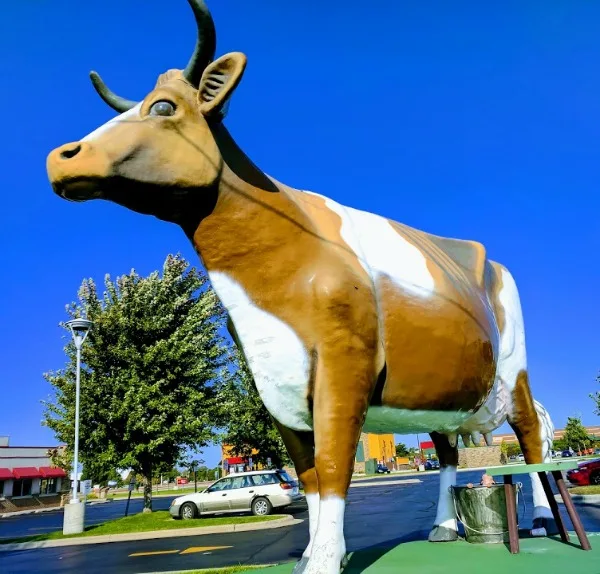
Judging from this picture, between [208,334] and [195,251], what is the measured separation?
15.2 meters

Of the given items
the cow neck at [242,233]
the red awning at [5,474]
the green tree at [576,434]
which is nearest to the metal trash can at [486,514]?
the cow neck at [242,233]

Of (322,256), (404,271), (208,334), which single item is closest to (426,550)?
(404,271)

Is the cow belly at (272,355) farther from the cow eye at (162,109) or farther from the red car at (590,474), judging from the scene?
the red car at (590,474)

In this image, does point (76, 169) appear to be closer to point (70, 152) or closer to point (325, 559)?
point (70, 152)

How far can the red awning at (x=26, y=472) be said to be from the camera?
3793cm

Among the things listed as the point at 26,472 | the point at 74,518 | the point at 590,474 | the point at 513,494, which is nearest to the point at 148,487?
the point at 74,518

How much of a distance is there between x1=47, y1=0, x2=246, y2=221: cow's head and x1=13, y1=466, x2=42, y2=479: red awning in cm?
4040

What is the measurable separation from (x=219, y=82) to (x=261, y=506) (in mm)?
15847

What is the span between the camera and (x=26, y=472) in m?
39.0

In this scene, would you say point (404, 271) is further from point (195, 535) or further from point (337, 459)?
point (195, 535)

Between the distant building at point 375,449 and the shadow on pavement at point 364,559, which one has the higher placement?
the distant building at point 375,449

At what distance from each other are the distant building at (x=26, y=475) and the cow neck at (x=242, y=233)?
38499 mm

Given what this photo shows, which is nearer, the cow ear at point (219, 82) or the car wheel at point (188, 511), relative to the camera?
the cow ear at point (219, 82)

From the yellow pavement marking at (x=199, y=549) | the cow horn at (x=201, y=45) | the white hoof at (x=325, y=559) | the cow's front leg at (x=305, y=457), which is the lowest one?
the yellow pavement marking at (x=199, y=549)
